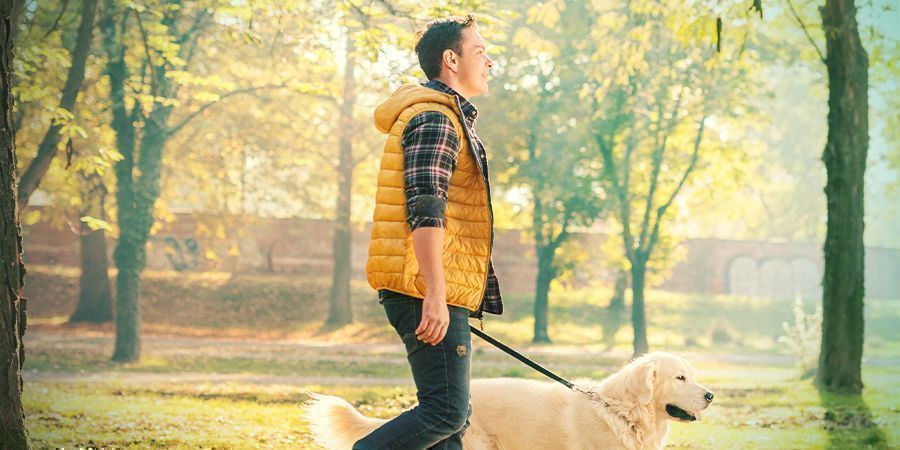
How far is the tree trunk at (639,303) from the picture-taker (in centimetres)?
2141

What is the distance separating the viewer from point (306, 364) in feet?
58.2

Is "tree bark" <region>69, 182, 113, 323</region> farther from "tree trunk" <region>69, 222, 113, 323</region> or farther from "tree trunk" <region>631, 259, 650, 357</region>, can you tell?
"tree trunk" <region>631, 259, 650, 357</region>

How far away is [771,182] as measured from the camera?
1797 inches

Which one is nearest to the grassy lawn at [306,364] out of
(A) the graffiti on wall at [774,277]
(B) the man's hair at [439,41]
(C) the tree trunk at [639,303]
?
(C) the tree trunk at [639,303]

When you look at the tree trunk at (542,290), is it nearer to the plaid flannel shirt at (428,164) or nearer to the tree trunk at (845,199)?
the tree trunk at (845,199)

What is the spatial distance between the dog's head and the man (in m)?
1.41

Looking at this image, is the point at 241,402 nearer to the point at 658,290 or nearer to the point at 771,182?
the point at 658,290

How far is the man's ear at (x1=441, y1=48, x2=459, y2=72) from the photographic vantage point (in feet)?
11.7

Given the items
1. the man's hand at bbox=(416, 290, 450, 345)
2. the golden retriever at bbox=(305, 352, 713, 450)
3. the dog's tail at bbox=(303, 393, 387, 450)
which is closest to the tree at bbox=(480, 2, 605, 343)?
the golden retriever at bbox=(305, 352, 713, 450)

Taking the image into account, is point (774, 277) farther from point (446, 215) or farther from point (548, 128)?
point (446, 215)

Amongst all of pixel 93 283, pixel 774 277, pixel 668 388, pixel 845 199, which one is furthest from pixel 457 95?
pixel 774 277

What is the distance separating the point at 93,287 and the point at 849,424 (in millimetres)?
18511

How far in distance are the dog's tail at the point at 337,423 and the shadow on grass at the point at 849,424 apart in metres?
5.65

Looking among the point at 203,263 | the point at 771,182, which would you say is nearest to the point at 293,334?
the point at 203,263
